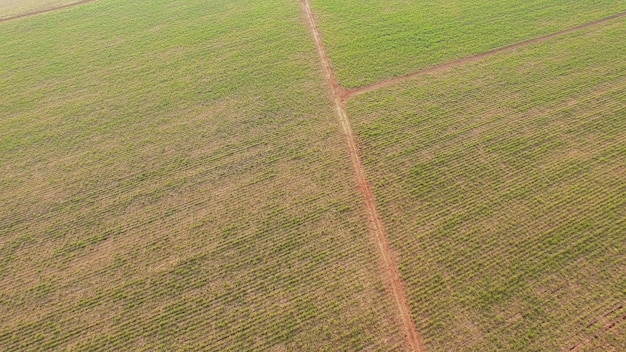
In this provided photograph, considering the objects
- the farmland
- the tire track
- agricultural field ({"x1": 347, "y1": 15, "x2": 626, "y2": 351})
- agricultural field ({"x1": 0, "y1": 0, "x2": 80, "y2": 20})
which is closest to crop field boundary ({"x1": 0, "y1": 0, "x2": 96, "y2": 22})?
agricultural field ({"x1": 0, "y1": 0, "x2": 80, "y2": 20})

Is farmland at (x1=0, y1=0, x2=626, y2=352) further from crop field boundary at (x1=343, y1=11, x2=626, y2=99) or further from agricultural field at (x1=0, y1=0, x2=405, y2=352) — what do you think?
crop field boundary at (x1=343, y1=11, x2=626, y2=99)

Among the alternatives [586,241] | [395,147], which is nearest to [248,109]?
[395,147]

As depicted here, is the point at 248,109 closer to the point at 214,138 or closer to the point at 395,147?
the point at 214,138

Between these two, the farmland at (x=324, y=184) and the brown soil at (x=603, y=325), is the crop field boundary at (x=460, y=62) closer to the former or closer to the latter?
the farmland at (x=324, y=184)

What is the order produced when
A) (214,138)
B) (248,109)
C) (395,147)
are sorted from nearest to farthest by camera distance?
(395,147), (214,138), (248,109)

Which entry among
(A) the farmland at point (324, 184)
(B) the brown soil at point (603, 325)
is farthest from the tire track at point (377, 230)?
(B) the brown soil at point (603, 325)
